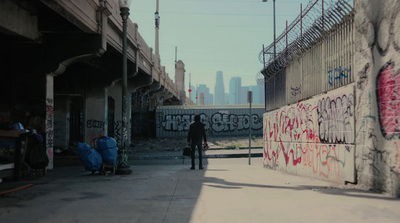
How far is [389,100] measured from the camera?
652 cm

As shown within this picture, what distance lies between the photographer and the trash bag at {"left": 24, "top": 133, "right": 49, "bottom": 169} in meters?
9.97

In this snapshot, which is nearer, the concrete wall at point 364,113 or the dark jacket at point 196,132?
the concrete wall at point 364,113

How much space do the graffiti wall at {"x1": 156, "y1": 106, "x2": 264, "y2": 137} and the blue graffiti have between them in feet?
88.9

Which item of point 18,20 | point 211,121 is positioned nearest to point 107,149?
point 18,20

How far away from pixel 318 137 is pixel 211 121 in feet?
88.2

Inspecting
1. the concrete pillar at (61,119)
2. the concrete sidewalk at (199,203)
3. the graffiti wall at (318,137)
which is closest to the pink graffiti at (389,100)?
the graffiti wall at (318,137)

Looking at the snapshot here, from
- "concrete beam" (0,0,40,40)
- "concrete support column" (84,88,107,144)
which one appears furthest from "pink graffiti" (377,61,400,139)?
"concrete support column" (84,88,107,144)

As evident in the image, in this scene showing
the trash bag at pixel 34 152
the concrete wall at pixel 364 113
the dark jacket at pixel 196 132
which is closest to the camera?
the concrete wall at pixel 364 113

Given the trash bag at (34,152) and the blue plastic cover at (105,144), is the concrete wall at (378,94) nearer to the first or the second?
the blue plastic cover at (105,144)

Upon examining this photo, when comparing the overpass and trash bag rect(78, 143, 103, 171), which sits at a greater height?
the overpass

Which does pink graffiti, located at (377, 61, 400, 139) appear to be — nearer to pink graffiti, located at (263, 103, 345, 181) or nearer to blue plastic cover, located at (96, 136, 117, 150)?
pink graffiti, located at (263, 103, 345, 181)

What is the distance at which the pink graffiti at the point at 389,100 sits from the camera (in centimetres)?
631

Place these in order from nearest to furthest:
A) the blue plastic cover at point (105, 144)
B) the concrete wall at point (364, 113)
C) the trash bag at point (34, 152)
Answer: the concrete wall at point (364, 113) < the trash bag at point (34, 152) < the blue plastic cover at point (105, 144)

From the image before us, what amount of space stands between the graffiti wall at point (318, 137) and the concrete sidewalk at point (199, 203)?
1.76 ft
